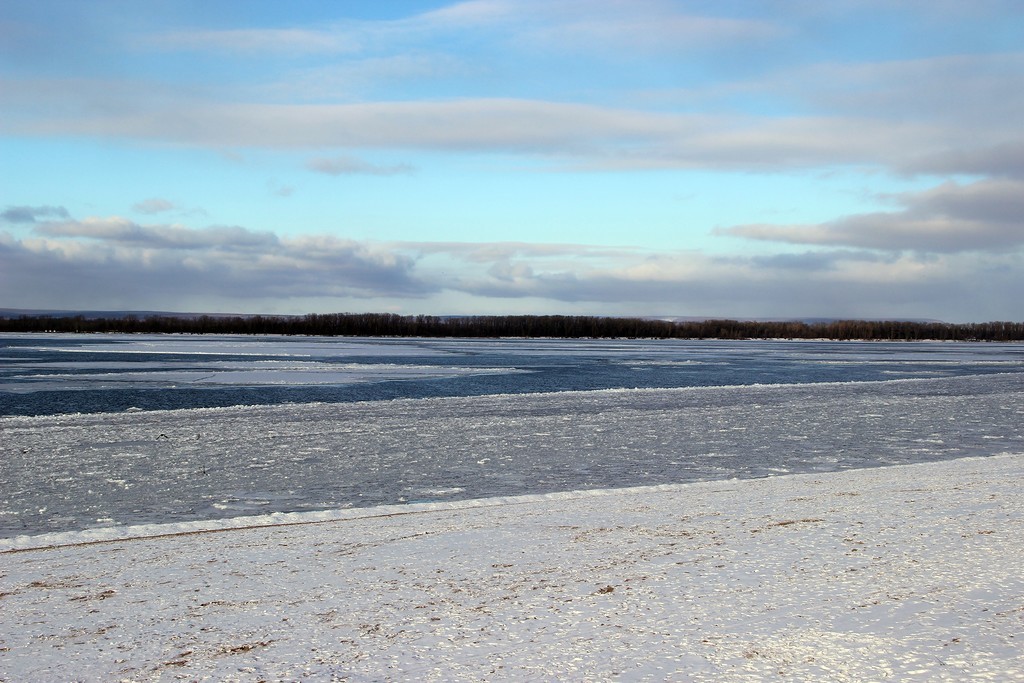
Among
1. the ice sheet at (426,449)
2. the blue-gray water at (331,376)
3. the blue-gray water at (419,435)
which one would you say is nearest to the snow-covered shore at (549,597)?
the ice sheet at (426,449)

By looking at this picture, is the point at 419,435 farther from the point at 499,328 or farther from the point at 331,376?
the point at 499,328

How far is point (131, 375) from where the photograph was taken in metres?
20.2

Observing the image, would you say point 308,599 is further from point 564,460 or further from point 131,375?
point 131,375

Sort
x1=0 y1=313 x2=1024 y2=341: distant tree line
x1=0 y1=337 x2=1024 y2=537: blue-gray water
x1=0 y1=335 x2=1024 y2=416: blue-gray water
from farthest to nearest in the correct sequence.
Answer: x1=0 y1=313 x2=1024 y2=341: distant tree line, x1=0 y1=335 x2=1024 y2=416: blue-gray water, x1=0 y1=337 x2=1024 y2=537: blue-gray water

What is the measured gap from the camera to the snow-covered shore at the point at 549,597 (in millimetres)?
3266

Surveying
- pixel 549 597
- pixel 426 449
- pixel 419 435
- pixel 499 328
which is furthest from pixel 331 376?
pixel 499 328

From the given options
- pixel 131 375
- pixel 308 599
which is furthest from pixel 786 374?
pixel 308 599

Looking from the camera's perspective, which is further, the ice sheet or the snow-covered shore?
the ice sheet

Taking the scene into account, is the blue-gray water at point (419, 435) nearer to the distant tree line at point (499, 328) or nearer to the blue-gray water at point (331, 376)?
the blue-gray water at point (331, 376)

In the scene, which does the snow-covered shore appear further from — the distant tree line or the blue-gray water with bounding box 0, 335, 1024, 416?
the distant tree line

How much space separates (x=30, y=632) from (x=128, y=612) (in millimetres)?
367

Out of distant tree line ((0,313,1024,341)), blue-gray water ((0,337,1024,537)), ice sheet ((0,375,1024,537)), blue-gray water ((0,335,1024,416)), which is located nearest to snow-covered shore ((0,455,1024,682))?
ice sheet ((0,375,1024,537))

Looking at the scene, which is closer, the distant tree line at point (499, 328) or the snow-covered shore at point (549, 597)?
the snow-covered shore at point (549, 597)

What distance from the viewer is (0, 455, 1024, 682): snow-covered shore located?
3.27 m
